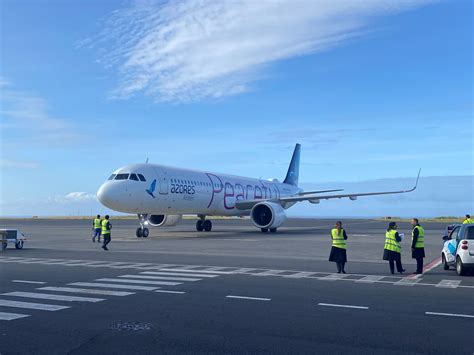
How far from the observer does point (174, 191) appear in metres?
31.8

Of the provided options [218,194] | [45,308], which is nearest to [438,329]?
[45,308]

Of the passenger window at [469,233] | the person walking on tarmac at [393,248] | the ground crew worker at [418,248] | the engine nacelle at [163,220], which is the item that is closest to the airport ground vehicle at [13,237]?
the engine nacelle at [163,220]

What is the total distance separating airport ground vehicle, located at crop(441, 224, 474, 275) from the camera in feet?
45.4

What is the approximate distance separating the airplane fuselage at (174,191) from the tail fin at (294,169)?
10457 mm

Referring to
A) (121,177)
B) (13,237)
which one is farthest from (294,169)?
(13,237)

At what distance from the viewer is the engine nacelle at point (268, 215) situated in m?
35.2

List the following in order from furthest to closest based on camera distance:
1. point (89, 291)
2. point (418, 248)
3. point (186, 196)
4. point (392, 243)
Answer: point (186, 196)
point (418, 248)
point (392, 243)
point (89, 291)

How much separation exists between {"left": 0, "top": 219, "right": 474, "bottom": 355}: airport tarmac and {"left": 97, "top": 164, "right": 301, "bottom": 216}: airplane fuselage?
38.2ft

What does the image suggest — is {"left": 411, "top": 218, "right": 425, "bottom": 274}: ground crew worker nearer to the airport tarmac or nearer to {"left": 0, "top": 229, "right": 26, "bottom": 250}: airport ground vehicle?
the airport tarmac

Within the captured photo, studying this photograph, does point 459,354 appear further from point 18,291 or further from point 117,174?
point 117,174

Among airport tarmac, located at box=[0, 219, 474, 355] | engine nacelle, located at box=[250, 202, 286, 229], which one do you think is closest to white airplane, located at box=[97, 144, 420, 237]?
engine nacelle, located at box=[250, 202, 286, 229]

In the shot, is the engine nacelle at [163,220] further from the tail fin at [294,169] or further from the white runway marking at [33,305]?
the white runway marking at [33,305]

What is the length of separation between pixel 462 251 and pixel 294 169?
40318 millimetres

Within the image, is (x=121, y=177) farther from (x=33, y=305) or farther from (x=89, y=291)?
(x=33, y=305)
